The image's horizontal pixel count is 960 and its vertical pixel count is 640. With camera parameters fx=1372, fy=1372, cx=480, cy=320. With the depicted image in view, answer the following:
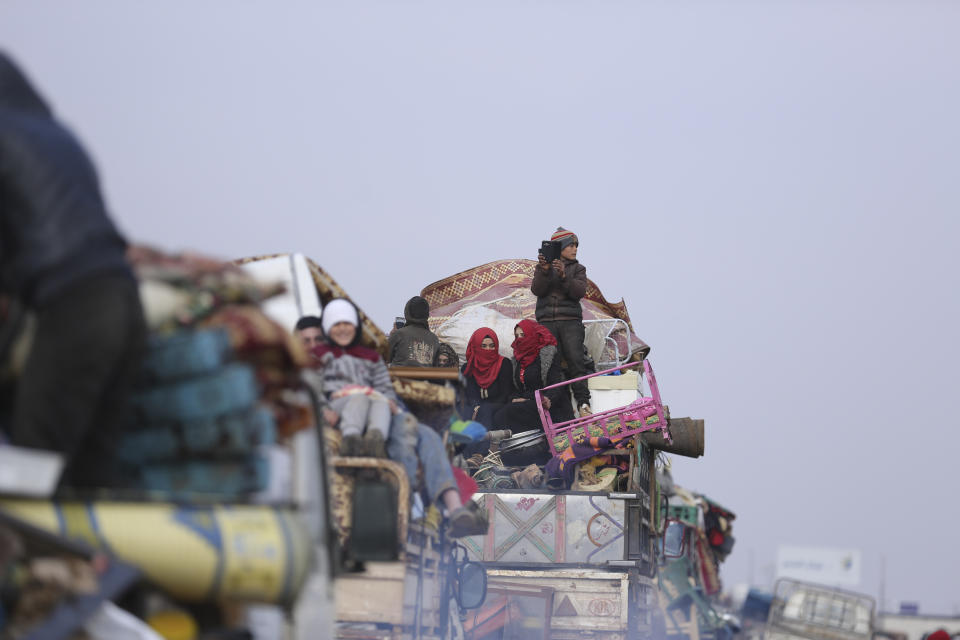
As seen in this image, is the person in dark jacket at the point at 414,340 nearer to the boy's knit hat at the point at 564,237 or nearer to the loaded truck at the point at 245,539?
the boy's knit hat at the point at 564,237

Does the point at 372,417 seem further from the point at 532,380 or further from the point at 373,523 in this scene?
the point at 532,380

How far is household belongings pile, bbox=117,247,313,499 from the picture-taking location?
12.0ft

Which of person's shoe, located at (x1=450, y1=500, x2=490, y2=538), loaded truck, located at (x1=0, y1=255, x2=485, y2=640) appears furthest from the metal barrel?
loaded truck, located at (x1=0, y1=255, x2=485, y2=640)

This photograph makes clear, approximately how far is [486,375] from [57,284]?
12.9 m

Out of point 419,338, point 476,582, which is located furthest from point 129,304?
point 419,338

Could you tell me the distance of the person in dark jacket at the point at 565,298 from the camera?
16.7m

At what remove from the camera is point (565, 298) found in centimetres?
1700

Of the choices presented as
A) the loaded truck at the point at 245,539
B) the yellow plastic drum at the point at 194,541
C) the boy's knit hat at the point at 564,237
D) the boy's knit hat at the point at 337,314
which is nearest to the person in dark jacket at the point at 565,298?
the boy's knit hat at the point at 564,237

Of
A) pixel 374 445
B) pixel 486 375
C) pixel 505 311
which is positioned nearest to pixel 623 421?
pixel 486 375

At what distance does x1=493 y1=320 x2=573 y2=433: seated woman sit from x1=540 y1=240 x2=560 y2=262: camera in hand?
0.85 metres

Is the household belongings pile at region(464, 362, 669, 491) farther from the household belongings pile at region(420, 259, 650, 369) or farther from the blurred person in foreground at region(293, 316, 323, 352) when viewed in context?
the blurred person in foreground at region(293, 316, 323, 352)

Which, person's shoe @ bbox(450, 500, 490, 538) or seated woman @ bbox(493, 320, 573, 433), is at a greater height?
seated woman @ bbox(493, 320, 573, 433)

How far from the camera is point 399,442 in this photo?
8484 millimetres

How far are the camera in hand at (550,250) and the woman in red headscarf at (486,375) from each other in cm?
117
